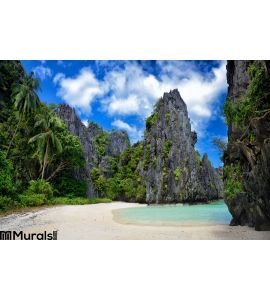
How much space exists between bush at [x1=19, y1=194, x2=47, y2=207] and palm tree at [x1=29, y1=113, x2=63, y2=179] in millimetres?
2744

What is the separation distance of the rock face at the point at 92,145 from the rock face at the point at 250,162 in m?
4.07

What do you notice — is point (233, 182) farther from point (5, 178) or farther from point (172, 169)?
point (172, 169)

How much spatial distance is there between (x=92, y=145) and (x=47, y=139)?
1950 mm

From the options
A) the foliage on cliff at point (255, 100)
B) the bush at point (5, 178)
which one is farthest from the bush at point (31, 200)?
the foliage on cliff at point (255, 100)

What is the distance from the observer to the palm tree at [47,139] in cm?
1085

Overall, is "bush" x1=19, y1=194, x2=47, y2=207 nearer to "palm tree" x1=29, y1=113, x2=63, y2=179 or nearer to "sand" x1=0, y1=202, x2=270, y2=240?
"sand" x1=0, y1=202, x2=270, y2=240

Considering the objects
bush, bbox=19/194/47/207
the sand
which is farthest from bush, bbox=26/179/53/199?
the sand

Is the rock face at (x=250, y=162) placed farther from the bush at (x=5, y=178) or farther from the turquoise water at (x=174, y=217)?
the bush at (x=5, y=178)

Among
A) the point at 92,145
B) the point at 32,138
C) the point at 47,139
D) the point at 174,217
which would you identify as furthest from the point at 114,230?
the point at 92,145

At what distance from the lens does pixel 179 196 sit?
650 inches
